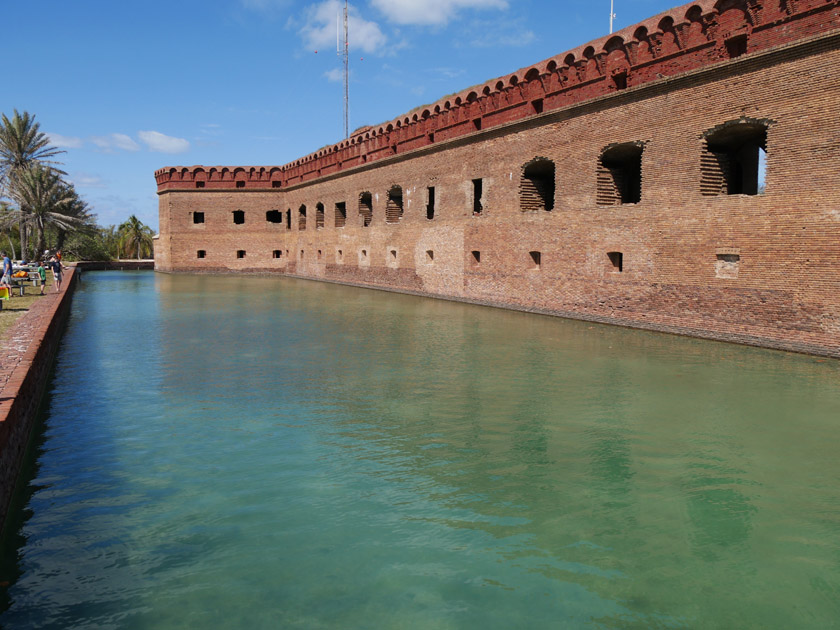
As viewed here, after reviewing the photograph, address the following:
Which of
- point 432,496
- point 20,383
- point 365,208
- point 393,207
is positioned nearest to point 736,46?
point 432,496

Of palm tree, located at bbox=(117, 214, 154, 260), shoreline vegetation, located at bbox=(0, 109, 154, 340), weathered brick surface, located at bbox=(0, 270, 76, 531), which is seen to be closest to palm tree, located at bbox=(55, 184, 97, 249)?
shoreline vegetation, located at bbox=(0, 109, 154, 340)

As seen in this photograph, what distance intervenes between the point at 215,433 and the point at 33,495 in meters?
1.53

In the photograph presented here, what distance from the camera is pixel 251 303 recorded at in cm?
1728

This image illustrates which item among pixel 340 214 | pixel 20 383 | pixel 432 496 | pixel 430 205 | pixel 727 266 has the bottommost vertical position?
pixel 432 496

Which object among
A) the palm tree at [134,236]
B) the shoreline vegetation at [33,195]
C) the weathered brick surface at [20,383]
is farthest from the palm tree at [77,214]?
the weathered brick surface at [20,383]

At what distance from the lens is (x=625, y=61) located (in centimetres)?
1286

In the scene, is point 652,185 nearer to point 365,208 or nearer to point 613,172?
point 613,172

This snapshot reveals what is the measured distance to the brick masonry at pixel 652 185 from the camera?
9523 mm

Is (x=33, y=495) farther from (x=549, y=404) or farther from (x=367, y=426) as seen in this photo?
(x=549, y=404)

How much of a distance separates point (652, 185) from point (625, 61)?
8.54 feet

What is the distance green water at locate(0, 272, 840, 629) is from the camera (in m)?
3.12

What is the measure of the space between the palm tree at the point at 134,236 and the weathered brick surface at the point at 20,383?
49908mm

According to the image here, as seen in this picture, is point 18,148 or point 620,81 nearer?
point 620,81

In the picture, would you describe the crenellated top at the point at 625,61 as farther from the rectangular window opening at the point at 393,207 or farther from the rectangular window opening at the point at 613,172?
the rectangular window opening at the point at 393,207
